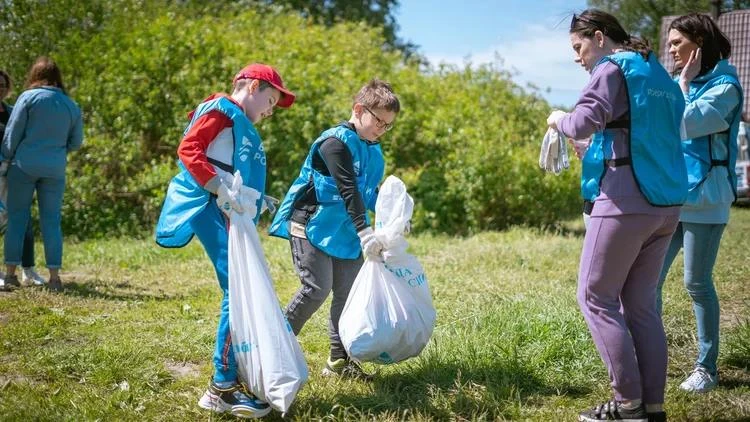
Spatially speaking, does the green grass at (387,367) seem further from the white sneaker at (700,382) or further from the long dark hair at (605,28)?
the long dark hair at (605,28)

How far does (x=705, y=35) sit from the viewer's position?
13.1 ft

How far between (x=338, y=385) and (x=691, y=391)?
5.90 ft

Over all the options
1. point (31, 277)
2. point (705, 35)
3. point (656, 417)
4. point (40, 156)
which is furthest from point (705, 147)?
point (31, 277)

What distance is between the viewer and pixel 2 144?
6551mm

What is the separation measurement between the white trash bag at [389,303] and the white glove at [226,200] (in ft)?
2.52

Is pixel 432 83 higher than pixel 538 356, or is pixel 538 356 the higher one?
pixel 432 83

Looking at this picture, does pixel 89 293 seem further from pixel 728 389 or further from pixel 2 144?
pixel 728 389

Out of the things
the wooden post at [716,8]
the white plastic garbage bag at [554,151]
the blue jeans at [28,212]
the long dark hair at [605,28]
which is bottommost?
the blue jeans at [28,212]

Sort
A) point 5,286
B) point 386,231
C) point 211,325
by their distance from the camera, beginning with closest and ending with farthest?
point 386,231
point 211,325
point 5,286

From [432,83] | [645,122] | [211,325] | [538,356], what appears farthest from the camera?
[432,83]

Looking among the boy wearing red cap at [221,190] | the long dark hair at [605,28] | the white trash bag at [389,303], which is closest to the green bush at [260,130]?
the white trash bag at [389,303]

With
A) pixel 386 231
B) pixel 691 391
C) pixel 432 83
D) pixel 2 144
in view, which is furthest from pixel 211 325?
pixel 432 83

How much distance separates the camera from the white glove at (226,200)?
3514mm

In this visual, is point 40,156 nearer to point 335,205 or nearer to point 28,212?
point 28,212
